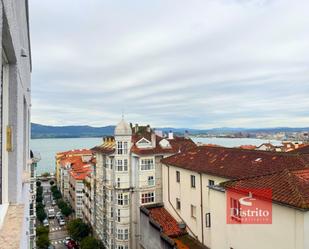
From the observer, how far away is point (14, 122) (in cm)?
312

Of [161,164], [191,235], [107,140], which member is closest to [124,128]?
[161,164]

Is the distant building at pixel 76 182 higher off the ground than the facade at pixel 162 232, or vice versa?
the facade at pixel 162 232

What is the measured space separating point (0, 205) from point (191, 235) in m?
18.7

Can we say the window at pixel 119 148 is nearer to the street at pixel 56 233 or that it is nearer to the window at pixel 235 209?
the window at pixel 235 209

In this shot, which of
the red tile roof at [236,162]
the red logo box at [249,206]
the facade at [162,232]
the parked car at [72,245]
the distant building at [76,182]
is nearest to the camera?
the red logo box at [249,206]

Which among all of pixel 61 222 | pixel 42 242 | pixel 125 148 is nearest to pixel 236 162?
pixel 125 148

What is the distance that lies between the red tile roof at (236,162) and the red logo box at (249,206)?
403 cm

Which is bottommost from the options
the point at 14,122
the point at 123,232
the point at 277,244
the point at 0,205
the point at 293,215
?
the point at 123,232

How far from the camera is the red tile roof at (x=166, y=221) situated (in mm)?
19828

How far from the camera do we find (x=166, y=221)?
840 inches

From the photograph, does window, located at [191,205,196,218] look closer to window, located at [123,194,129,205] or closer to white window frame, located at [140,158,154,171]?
white window frame, located at [140,158,154,171]

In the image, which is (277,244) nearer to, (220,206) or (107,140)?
(220,206)

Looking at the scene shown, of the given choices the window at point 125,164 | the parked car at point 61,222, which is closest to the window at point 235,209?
the window at point 125,164

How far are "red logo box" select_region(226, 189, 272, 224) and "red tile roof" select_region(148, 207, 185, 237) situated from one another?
9.11m
